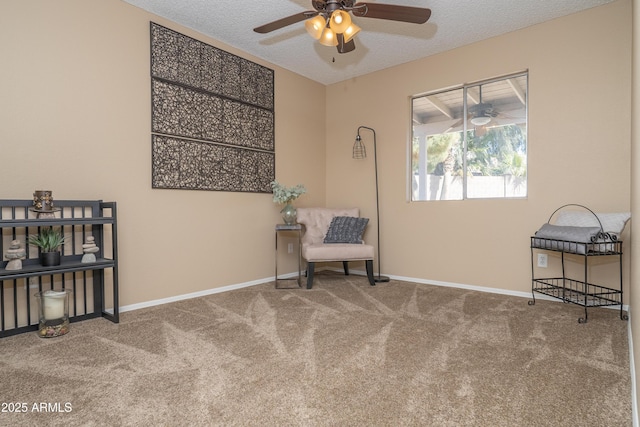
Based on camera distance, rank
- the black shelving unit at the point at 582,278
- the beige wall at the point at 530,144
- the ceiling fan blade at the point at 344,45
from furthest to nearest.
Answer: the beige wall at the point at 530,144, the ceiling fan blade at the point at 344,45, the black shelving unit at the point at 582,278

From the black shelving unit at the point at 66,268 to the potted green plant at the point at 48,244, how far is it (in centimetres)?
5

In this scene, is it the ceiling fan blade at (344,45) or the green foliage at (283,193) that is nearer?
Answer: the ceiling fan blade at (344,45)

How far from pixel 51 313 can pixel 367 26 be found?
3459mm

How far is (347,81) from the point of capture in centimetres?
471

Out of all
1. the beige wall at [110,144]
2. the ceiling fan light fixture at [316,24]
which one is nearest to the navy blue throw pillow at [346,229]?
the beige wall at [110,144]

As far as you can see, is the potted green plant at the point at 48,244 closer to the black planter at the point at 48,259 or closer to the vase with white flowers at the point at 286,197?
the black planter at the point at 48,259

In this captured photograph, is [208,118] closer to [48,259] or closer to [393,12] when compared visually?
[48,259]

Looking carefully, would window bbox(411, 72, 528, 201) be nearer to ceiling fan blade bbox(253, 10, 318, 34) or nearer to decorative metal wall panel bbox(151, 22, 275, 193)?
decorative metal wall panel bbox(151, 22, 275, 193)

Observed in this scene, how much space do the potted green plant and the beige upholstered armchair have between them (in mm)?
2118

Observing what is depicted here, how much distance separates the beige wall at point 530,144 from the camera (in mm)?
2922

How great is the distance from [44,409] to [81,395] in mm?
135

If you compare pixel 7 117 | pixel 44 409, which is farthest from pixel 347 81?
pixel 44 409

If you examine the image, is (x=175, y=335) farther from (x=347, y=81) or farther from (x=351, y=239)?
(x=347, y=81)

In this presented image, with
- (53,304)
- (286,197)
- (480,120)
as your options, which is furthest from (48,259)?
(480,120)
